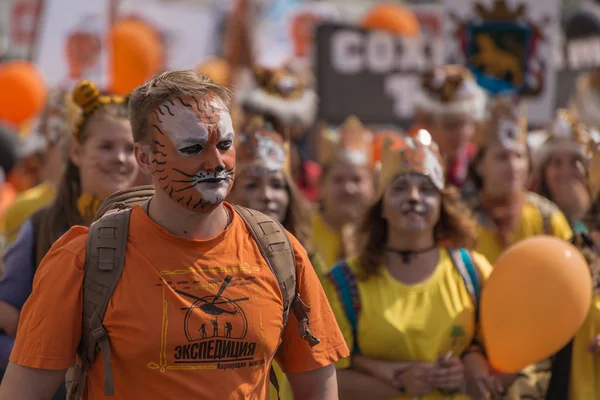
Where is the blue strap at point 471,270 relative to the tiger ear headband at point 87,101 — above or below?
below

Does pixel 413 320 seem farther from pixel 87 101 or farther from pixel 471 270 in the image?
pixel 87 101

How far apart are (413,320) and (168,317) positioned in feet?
6.00

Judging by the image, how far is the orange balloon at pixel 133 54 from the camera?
12.0m

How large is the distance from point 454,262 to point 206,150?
1.96 metres

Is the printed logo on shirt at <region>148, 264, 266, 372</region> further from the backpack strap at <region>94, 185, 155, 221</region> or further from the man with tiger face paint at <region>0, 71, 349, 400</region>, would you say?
the backpack strap at <region>94, 185, 155, 221</region>

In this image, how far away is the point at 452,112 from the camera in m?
7.19

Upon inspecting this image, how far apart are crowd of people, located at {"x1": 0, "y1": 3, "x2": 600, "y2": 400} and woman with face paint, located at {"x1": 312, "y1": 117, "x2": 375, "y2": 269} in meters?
0.01

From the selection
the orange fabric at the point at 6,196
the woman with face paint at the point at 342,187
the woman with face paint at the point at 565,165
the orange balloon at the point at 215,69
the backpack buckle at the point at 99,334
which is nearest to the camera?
the backpack buckle at the point at 99,334

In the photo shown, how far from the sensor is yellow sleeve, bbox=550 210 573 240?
5.62 metres

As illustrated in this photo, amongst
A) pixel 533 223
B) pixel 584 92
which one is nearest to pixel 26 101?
pixel 584 92

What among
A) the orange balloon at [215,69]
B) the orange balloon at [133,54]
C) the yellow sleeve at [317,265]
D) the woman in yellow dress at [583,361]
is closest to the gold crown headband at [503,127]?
the woman in yellow dress at [583,361]

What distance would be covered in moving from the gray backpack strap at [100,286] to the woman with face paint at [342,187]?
3.41 meters

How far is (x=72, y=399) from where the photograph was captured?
2.83 meters

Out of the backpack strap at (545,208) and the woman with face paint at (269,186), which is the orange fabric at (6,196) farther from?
the backpack strap at (545,208)
